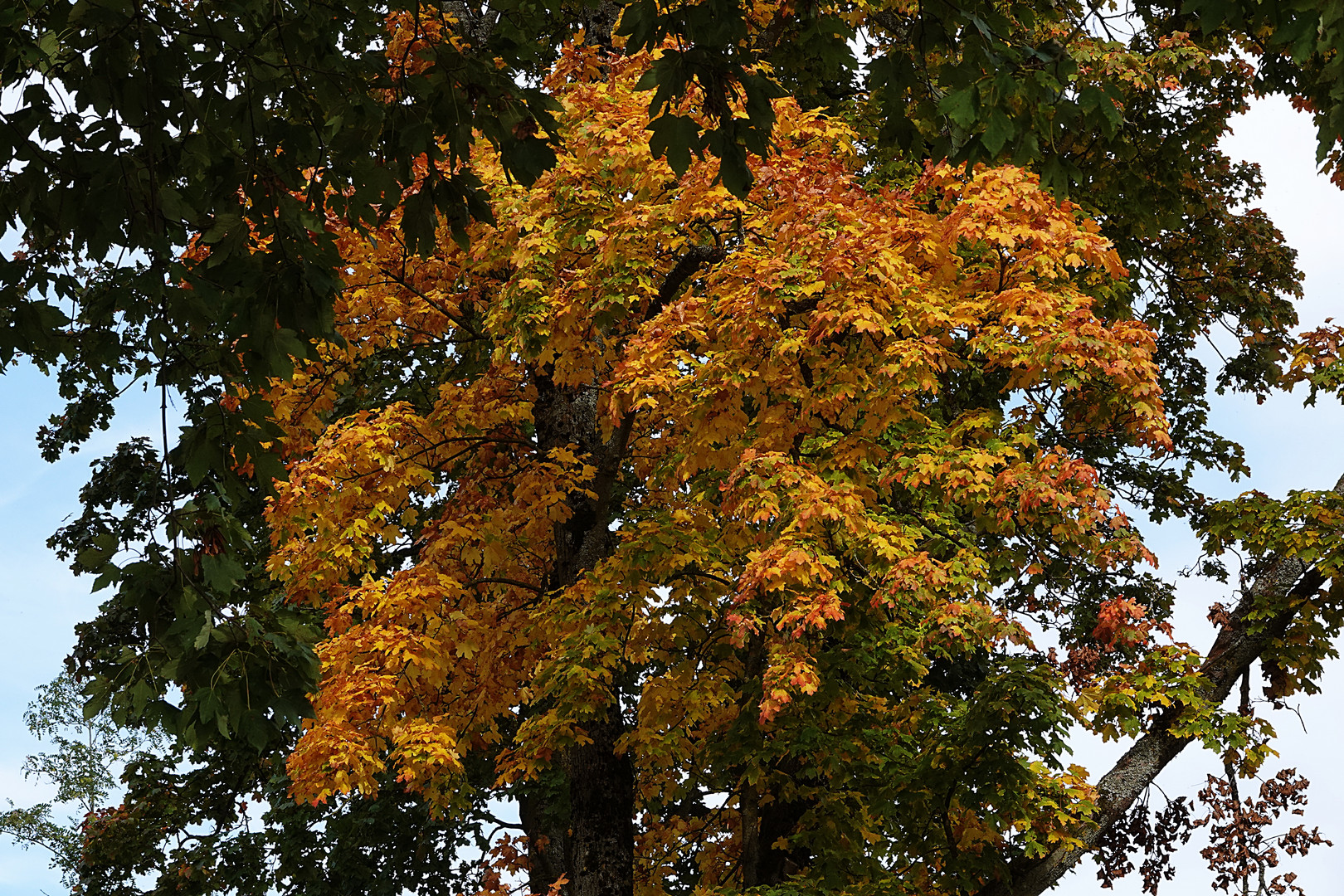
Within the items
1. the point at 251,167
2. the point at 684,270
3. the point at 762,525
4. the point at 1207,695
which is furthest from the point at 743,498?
the point at 1207,695

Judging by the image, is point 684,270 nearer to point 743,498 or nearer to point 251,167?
point 743,498

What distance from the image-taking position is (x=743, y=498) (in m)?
9.88

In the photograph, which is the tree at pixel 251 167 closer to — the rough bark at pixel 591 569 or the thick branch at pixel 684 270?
the thick branch at pixel 684 270

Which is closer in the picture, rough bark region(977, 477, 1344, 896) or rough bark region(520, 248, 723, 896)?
rough bark region(977, 477, 1344, 896)

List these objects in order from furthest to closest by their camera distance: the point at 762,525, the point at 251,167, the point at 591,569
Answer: the point at 591,569 → the point at 762,525 → the point at 251,167

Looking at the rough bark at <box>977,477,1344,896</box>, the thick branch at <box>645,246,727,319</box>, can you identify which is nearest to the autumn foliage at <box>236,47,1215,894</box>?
the thick branch at <box>645,246,727,319</box>

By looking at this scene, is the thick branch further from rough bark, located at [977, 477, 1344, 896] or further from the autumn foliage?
rough bark, located at [977, 477, 1344, 896]

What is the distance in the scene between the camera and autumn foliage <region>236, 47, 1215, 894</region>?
9961 mm

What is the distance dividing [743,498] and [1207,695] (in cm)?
547

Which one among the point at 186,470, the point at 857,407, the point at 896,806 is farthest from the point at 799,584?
the point at 186,470

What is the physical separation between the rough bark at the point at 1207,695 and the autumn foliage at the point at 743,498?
407mm

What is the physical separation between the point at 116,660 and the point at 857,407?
621cm

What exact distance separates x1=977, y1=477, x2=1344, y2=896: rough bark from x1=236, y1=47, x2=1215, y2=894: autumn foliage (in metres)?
0.41

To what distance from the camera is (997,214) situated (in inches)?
424
